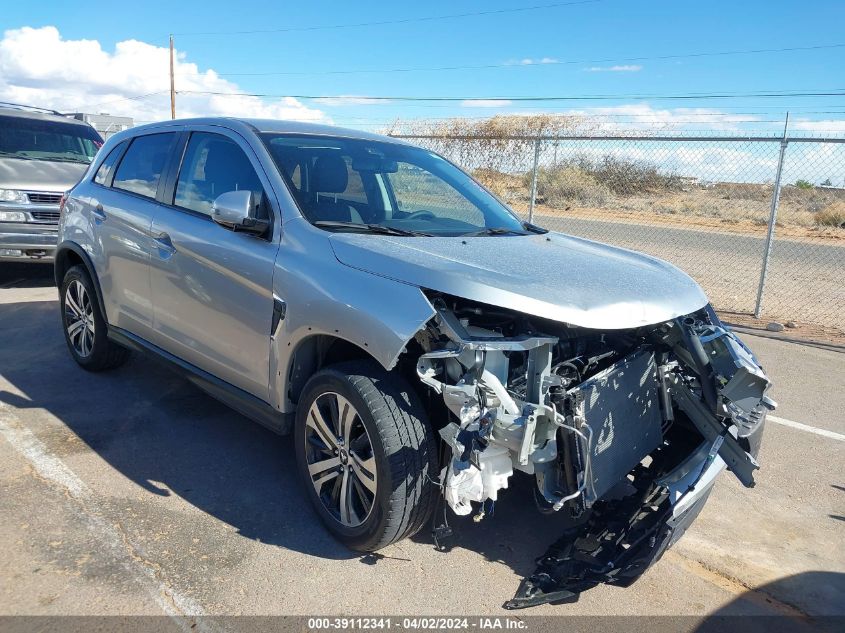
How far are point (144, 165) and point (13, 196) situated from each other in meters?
4.98

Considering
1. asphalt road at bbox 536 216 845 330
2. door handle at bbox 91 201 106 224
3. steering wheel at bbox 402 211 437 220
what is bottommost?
asphalt road at bbox 536 216 845 330

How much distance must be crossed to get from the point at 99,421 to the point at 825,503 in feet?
14.9

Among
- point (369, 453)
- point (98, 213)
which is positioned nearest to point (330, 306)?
point (369, 453)

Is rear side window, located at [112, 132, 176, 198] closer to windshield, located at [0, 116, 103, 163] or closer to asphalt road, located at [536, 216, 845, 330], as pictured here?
windshield, located at [0, 116, 103, 163]

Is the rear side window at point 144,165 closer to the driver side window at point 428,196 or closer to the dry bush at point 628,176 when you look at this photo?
the driver side window at point 428,196

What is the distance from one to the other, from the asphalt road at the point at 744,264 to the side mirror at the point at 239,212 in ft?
25.3

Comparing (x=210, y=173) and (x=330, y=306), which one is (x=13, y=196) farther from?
(x=330, y=306)

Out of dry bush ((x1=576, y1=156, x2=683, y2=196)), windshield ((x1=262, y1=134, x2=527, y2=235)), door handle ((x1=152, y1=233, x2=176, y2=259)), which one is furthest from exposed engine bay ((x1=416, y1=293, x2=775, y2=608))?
dry bush ((x1=576, y1=156, x2=683, y2=196))

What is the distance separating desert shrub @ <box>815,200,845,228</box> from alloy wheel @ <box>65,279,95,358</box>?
2861 centimetres

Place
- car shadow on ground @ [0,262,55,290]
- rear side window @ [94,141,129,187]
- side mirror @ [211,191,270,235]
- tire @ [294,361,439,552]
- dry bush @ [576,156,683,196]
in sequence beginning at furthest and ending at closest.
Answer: dry bush @ [576,156,683,196]
car shadow on ground @ [0,262,55,290]
rear side window @ [94,141,129,187]
side mirror @ [211,191,270,235]
tire @ [294,361,439,552]

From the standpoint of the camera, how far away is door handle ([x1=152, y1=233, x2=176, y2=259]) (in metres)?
4.12

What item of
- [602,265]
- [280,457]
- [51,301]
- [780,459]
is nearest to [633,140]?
[780,459]

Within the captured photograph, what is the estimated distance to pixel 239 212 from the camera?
3.40m

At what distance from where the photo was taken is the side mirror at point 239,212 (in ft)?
11.2
